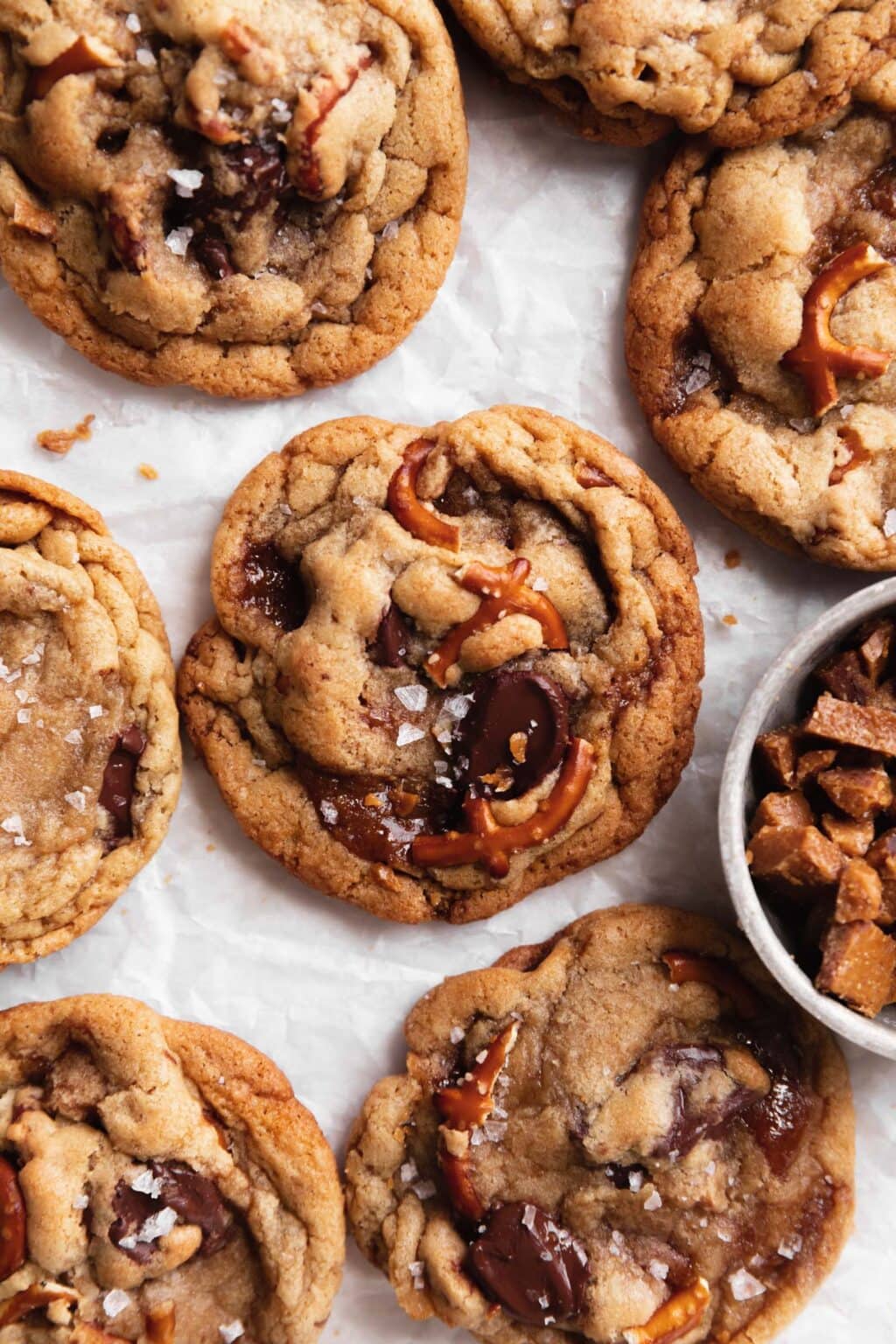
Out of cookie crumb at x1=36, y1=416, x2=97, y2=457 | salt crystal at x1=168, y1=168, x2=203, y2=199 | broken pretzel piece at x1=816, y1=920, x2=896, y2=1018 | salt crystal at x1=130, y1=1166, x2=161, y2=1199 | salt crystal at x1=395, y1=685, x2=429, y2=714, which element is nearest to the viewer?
broken pretzel piece at x1=816, y1=920, x2=896, y2=1018

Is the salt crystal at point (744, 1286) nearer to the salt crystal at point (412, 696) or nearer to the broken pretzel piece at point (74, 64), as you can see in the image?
the salt crystal at point (412, 696)

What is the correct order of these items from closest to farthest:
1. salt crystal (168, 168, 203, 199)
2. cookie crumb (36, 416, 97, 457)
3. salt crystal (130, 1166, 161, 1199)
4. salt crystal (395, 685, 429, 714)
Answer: salt crystal (168, 168, 203, 199) < salt crystal (130, 1166, 161, 1199) < salt crystal (395, 685, 429, 714) < cookie crumb (36, 416, 97, 457)

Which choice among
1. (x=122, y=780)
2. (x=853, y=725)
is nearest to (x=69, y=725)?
(x=122, y=780)

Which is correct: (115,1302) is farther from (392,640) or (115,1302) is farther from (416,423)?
(416,423)

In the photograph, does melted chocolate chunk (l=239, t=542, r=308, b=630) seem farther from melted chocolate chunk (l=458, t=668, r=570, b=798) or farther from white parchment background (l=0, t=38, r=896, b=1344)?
melted chocolate chunk (l=458, t=668, r=570, b=798)

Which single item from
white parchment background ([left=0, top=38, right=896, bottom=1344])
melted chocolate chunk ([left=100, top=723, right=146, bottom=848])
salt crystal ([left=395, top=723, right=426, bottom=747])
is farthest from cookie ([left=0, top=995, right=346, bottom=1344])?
salt crystal ([left=395, top=723, right=426, bottom=747])

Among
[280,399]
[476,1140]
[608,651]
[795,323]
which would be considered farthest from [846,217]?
[476,1140]
